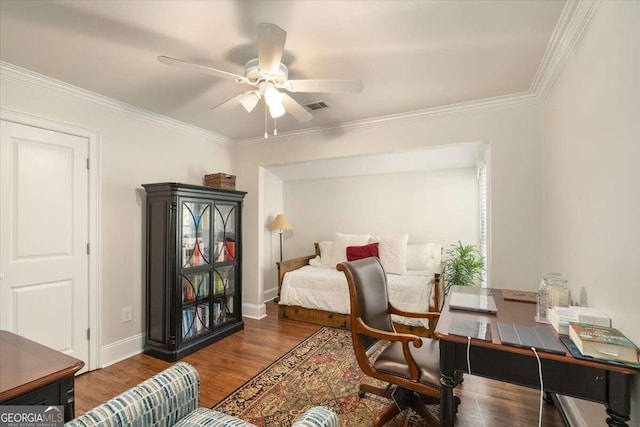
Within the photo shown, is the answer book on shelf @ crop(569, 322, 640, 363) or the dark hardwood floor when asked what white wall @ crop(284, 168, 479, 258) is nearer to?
the dark hardwood floor

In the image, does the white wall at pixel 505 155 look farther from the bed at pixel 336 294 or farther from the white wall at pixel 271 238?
the white wall at pixel 271 238

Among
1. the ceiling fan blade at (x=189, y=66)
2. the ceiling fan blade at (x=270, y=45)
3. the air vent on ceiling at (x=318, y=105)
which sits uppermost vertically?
the air vent on ceiling at (x=318, y=105)

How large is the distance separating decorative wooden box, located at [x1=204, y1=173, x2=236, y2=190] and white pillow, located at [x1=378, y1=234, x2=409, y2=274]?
2144 mm

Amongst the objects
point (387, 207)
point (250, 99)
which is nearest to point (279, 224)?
point (387, 207)

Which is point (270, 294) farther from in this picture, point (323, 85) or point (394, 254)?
point (323, 85)

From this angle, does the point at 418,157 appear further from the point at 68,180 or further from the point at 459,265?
the point at 68,180

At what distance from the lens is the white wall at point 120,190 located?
2574mm

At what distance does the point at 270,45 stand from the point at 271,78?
391 mm

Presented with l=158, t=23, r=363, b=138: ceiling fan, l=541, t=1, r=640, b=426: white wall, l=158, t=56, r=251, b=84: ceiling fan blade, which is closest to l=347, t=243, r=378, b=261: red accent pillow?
l=541, t=1, r=640, b=426: white wall

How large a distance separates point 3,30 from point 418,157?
12.9ft

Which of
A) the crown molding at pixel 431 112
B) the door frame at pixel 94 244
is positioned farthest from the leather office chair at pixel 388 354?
the door frame at pixel 94 244

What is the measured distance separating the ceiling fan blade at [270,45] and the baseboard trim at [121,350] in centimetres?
282

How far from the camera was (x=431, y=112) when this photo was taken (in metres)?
2.97

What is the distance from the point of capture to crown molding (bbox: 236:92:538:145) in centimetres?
Result: 265
